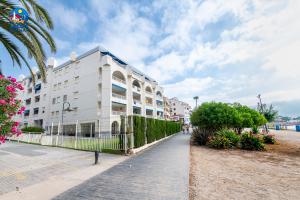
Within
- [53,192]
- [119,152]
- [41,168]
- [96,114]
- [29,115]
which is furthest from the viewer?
[29,115]

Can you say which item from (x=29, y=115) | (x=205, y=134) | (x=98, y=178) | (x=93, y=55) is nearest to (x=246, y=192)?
(x=98, y=178)

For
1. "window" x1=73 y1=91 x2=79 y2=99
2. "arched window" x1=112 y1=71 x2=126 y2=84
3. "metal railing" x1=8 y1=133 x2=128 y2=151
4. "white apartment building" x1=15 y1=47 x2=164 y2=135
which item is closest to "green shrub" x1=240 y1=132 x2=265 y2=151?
"metal railing" x1=8 y1=133 x2=128 y2=151

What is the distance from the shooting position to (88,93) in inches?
1113

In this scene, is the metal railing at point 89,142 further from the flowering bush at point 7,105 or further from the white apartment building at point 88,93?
the white apartment building at point 88,93

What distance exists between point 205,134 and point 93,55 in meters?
22.3

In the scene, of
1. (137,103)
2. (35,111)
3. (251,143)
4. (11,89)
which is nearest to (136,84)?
(137,103)

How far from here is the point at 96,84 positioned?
89.8ft

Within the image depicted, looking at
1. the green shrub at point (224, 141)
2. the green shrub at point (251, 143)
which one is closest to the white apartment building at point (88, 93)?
the green shrub at point (224, 141)

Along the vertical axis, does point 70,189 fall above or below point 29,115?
below

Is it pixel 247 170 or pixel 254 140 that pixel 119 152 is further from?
pixel 254 140

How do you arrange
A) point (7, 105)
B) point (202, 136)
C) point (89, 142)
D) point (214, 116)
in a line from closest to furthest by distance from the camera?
point (7, 105) < point (89, 142) < point (214, 116) < point (202, 136)

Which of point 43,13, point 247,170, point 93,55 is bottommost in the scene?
point 247,170

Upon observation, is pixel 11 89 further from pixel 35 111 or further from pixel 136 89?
pixel 35 111

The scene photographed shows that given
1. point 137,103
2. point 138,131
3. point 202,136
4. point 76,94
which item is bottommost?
point 202,136
